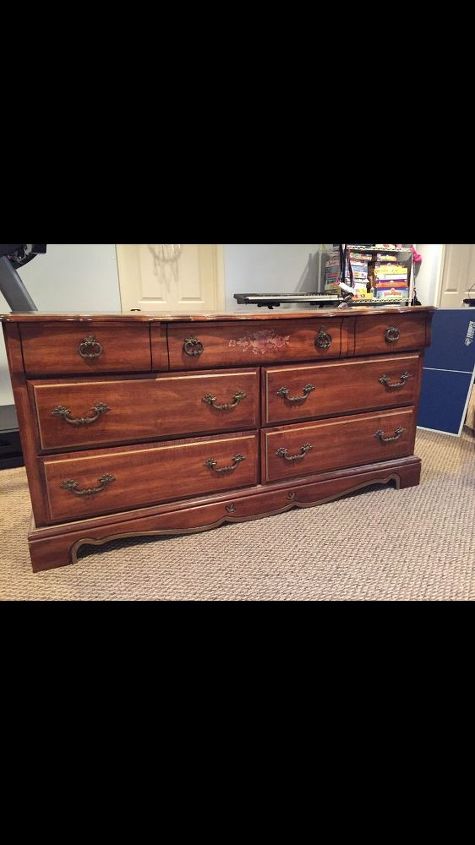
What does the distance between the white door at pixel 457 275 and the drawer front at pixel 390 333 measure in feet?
7.05

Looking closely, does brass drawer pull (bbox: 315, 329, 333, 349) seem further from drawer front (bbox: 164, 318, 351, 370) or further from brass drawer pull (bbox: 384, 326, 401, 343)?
brass drawer pull (bbox: 384, 326, 401, 343)

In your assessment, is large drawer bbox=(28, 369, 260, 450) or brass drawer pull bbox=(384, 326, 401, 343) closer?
large drawer bbox=(28, 369, 260, 450)

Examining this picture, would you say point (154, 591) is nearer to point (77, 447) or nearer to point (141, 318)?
point (77, 447)

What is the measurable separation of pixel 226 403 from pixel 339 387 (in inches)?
17.4

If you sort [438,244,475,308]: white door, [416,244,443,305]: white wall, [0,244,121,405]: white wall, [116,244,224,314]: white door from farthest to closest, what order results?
[438,244,475,308]: white door, [416,244,443,305]: white wall, [116,244,224,314]: white door, [0,244,121,405]: white wall

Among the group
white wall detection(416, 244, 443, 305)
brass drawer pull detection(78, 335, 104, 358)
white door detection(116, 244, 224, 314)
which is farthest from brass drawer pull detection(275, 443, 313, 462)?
white wall detection(416, 244, 443, 305)

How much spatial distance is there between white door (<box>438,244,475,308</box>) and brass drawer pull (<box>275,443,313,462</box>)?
262cm

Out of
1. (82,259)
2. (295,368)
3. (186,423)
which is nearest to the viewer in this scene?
(186,423)

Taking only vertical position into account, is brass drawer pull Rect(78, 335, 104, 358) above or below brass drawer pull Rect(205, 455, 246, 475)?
above

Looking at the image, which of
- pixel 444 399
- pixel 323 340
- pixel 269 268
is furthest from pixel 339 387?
pixel 269 268

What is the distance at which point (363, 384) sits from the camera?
5.29 feet

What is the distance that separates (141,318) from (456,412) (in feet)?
6.24

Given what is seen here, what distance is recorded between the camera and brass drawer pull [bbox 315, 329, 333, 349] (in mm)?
1477
